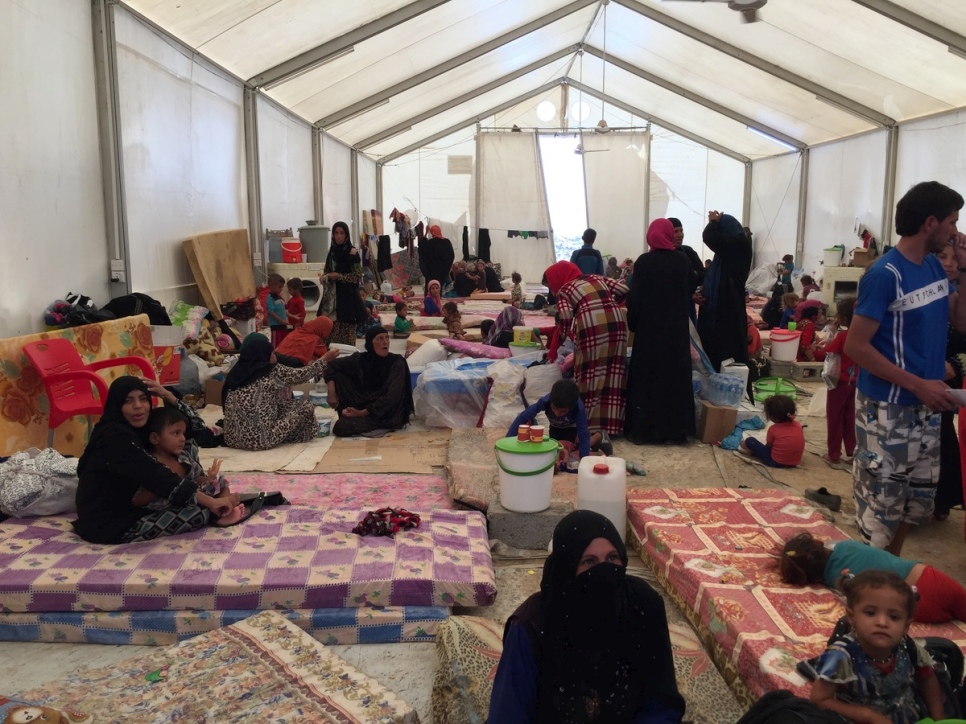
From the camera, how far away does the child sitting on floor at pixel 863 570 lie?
2484 millimetres

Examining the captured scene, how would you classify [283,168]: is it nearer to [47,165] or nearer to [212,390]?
[212,390]

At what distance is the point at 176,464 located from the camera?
3.47 metres

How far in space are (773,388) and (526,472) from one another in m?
3.95

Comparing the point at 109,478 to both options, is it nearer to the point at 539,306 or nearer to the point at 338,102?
the point at 539,306

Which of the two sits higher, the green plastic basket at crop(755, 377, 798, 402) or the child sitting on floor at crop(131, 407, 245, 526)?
the child sitting on floor at crop(131, 407, 245, 526)

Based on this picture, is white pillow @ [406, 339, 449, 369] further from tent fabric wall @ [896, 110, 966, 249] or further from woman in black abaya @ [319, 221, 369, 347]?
tent fabric wall @ [896, 110, 966, 249]

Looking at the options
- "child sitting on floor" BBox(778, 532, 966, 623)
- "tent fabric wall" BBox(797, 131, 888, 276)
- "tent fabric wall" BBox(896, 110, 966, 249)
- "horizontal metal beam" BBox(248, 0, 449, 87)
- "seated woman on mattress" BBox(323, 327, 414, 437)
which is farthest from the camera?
"tent fabric wall" BBox(797, 131, 888, 276)

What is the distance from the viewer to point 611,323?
5316 mm

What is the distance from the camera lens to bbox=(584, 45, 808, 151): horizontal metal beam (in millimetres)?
14406

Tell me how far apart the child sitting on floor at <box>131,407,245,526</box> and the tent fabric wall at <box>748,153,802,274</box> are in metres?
14.2

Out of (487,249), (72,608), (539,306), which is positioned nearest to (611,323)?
(72,608)

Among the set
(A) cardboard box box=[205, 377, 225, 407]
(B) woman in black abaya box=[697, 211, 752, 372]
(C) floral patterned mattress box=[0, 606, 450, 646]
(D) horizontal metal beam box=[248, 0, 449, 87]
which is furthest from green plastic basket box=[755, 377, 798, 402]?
(D) horizontal metal beam box=[248, 0, 449, 87]

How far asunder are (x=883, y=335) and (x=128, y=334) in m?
4.77

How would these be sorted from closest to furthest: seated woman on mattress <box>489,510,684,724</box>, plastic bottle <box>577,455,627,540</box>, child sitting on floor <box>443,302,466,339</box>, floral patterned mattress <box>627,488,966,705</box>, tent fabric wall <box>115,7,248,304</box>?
seated woman on mattress <box>489,510,684,724</box>
floral patterned mattress <box>627,488,966,705</box>
plastic bottle <box>577,455,627,540</box>
tent fabric wall <box>115,7,248,304</box>
child sitting on floor <box>443,302,466,339</box>
